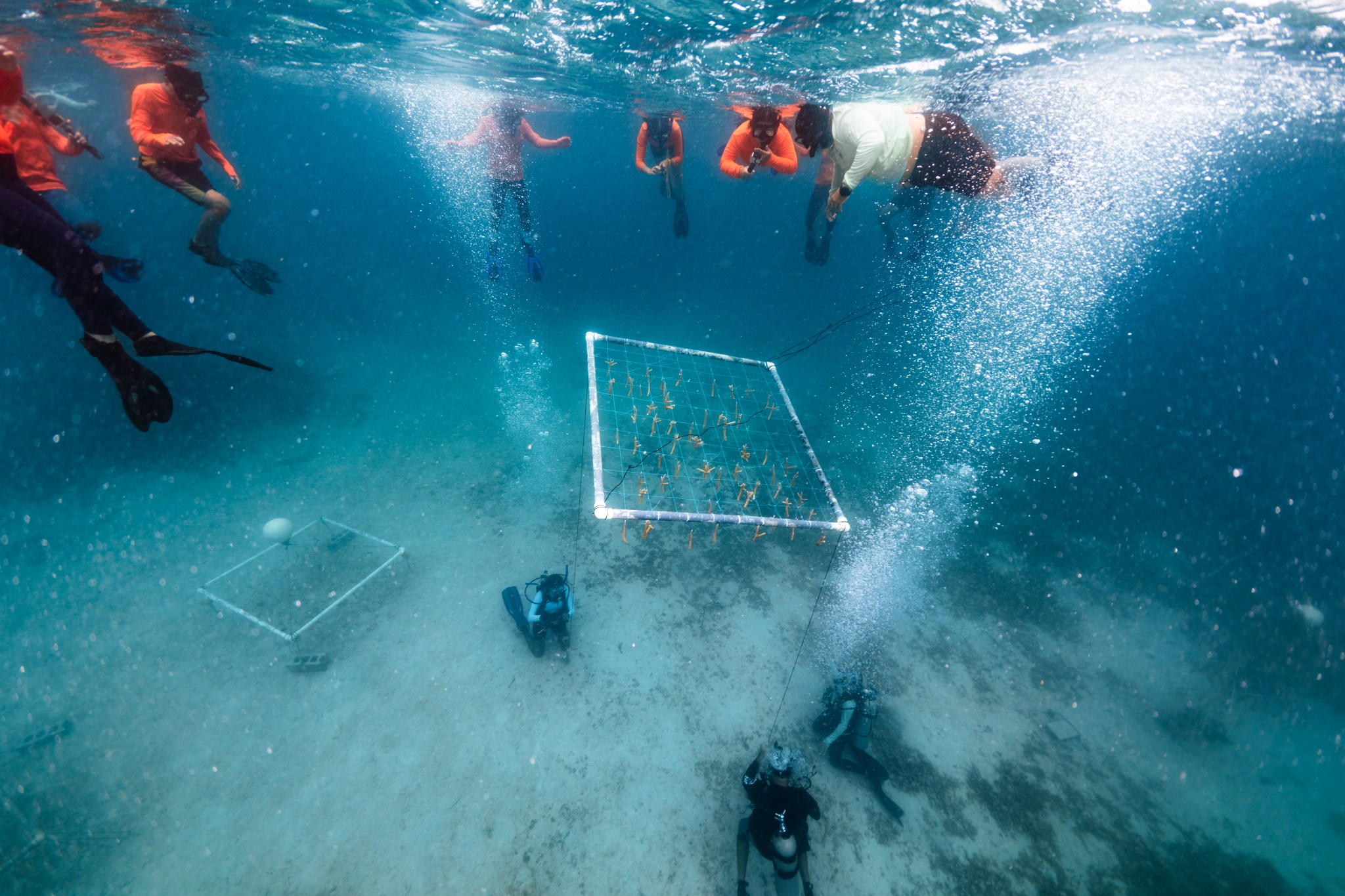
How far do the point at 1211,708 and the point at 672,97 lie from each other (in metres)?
18.0

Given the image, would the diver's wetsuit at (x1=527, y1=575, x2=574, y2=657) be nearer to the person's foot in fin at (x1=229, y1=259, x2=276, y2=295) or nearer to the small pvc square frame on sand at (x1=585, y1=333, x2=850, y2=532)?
the small pvc square frame on sand at (x1=585, y1=333, x2=850, y2=532)

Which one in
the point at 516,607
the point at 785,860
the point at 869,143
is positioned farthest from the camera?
the point at 516,607

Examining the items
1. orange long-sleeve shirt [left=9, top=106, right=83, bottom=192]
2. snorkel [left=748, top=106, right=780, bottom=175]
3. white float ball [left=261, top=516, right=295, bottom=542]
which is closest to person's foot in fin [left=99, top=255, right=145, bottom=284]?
orange long-sleeve shirt [left=9, top=106, right=83, bottom=192]

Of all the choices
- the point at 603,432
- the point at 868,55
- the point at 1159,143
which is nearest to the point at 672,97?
the point at 868,55

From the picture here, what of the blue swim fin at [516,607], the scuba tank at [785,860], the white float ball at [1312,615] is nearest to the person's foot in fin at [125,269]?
the blue swim fin at [516,607]

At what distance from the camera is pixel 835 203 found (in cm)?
770

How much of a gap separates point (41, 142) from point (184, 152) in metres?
1.43

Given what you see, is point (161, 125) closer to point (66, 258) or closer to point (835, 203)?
point (66, 258)

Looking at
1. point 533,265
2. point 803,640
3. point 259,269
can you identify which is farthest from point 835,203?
point 259,269

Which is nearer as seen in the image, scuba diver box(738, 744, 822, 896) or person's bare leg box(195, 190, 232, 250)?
scuba diver box(738, 744, 822, 896)

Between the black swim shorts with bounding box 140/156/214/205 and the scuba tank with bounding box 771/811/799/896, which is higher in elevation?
the black swim shorts with bounding box 140/156/214/205

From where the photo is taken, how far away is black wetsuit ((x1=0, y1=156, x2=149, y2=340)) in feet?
9.39

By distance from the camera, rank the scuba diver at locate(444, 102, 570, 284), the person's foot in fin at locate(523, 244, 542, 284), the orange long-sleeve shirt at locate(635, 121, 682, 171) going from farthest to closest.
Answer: the scuba diver at locate(444, 102, 570, 284) < the orange long-sleeve shirt at locate(635, 121, 682, 171) < the person's foot in fin at locate(523, 244, 542, 284)

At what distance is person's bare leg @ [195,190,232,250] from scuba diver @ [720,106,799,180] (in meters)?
6.77
